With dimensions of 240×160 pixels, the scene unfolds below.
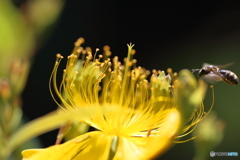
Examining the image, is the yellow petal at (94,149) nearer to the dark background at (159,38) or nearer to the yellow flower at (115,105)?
the yellow flower at (115,105)

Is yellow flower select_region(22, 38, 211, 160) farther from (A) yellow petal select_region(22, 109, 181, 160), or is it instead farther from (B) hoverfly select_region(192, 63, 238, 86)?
(B) hoverfly select_region(192, 63, 238, 86)

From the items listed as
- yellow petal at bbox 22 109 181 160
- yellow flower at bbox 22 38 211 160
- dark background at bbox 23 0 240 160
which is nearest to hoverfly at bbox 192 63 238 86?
yellow flower at bbox 22 38 211 160

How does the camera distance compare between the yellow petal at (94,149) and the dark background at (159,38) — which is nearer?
the yellow petal at (94,149)

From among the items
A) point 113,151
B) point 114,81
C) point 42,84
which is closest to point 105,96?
point 114,81

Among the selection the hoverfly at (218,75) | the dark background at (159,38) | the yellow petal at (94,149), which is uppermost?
the dark background at (159,38)

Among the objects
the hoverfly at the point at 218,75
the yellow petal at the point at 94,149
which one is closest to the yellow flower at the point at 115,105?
the yellow petal at the point at 94,149

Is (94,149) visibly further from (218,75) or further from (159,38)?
(159,38)

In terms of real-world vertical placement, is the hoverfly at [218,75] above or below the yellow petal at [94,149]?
above

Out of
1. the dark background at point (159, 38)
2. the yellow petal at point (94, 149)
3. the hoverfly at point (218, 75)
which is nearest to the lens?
the yellow petal at point (94, 149)

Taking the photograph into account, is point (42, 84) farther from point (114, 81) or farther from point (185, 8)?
point (114, 81)
